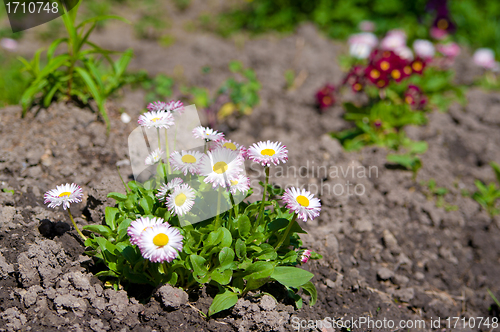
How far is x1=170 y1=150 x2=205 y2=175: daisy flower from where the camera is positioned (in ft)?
5.07

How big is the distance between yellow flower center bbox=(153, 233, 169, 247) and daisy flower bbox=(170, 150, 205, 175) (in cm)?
29

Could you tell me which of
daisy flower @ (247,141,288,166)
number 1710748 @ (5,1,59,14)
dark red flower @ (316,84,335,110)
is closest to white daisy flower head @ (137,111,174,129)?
daisy flower @ (247,141,288,166)

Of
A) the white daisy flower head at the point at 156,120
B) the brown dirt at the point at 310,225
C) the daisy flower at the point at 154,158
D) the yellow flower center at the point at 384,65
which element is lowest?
the brown dirt at the point at 310,225

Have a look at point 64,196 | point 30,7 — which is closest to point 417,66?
point 64,196

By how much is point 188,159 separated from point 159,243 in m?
0.39

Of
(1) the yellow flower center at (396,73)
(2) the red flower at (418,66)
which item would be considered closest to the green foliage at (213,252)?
(1) the yellow flower center at (396,73)

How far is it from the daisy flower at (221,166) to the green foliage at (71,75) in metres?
1.35

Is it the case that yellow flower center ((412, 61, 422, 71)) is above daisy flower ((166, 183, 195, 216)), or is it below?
below

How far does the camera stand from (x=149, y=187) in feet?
6.14

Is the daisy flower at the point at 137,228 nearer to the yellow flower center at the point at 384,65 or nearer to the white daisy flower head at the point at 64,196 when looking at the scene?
the white daisy flower head at the point at 64,196

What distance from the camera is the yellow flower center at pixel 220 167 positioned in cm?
150

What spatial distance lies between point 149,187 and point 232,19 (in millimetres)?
4176

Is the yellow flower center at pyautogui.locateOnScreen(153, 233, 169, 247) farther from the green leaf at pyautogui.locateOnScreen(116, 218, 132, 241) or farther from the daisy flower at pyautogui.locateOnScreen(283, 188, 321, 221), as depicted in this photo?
the daisy flower at pyautogui.locateOnScreen(283, 188, 321, 221)

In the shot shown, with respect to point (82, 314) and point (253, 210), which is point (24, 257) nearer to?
point (82, 314)
